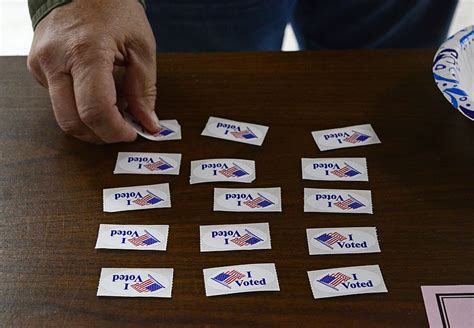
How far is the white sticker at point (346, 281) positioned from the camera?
61 centimetres

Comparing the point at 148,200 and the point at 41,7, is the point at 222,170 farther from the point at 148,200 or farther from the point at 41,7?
the point at 41,7

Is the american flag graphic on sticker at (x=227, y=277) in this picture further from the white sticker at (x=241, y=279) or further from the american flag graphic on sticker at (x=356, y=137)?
the american flag graphic on sticker at (x=356, y=137)

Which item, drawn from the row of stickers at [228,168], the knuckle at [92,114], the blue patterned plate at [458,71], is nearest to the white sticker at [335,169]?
the row of stickers at [228,168]

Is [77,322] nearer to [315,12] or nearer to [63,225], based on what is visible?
[63,225]

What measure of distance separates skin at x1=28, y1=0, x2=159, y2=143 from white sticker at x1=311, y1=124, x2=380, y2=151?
179 mm

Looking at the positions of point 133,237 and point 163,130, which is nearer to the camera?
point 133,237

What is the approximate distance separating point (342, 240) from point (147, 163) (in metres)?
0.22

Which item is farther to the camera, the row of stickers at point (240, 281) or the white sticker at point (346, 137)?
the white sticker at point (346, 137)

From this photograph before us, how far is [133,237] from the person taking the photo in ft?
2.17

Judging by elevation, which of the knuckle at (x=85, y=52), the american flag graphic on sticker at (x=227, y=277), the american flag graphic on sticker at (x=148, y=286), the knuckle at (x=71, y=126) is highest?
the knuckle at (x=85, y=52)

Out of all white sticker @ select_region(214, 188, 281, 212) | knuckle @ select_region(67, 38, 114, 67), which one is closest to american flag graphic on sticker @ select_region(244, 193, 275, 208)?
white sticker @ select_region(214, 188, 281, 212)

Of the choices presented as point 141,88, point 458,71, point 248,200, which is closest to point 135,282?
point 248,200

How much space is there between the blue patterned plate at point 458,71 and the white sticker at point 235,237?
0.77ft

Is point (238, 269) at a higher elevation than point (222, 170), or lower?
lower
